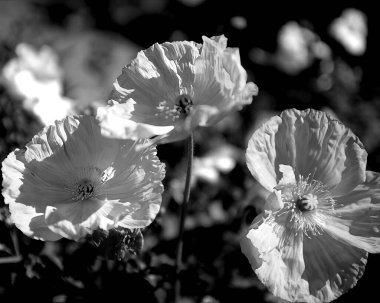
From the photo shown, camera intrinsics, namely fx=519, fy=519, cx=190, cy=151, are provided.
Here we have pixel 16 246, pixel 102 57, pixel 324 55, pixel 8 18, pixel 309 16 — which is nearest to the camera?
pixel 16 246

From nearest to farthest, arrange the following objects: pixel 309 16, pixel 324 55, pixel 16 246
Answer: pixel 16 246
pixel 309 16
pixel 324 55

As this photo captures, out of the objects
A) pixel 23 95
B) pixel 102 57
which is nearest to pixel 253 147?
pixel 23 95

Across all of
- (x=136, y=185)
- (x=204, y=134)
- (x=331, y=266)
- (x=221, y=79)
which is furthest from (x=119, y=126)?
(x=204, y=134)

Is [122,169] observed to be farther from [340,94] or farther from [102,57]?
[102,57]

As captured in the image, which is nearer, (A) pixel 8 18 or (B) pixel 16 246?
(B) pixel 16 246

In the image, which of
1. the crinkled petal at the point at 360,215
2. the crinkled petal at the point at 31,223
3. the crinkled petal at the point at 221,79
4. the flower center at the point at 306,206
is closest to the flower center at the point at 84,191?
the crinkled petal at the point at 31,223

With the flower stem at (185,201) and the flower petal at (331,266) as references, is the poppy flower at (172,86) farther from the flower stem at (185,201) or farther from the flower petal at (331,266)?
the flower petal at (331,266)

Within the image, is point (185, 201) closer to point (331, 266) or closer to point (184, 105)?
point (184, 105)
